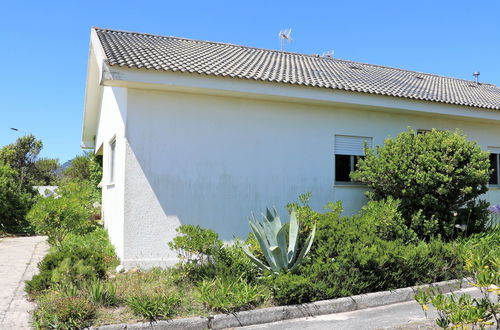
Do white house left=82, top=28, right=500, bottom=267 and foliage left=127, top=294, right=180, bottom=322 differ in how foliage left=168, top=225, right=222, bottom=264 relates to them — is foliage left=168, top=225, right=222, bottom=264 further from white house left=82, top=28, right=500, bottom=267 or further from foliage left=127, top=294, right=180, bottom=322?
white house left=82, top=28, right=500, bottom=267

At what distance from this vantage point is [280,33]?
1862 centimetres

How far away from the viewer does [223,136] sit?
8.81 m

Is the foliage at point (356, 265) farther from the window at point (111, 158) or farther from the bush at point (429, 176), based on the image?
the window at point (111, 158)

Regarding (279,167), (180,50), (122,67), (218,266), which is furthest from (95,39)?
(218,266)

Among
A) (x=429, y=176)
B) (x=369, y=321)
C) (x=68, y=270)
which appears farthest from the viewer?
(x=429, y=176)

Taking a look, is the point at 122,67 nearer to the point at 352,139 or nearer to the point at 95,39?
the point at 95,39

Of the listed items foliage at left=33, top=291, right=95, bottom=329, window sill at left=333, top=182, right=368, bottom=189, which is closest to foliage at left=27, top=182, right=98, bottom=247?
foliage at left=33, top=291, right=95, bottom=329

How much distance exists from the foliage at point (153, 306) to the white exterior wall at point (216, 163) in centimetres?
255

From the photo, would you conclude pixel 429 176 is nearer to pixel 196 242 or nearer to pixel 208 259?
pixel 208 259

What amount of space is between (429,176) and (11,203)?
13.9 metres

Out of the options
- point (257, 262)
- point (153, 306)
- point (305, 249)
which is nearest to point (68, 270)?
point (153, 306)

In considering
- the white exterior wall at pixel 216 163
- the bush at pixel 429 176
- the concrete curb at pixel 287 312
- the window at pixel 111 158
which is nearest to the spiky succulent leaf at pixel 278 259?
the concrete curb at pixel 287 312

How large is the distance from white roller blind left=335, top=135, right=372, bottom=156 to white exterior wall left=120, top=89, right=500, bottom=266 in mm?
197

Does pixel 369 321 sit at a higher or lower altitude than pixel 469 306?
lower
